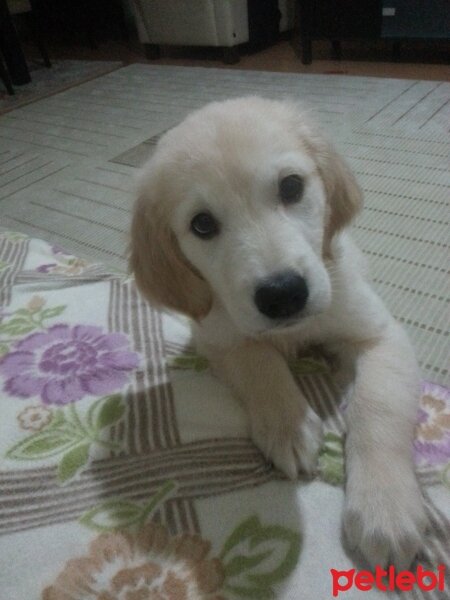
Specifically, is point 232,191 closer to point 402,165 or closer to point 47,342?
point 47,342

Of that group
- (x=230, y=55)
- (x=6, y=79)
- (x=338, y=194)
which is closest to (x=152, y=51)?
(x=230, y=55)

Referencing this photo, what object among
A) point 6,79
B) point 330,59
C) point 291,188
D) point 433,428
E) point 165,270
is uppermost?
point 291,188

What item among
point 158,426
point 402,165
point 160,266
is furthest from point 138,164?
point 158,426

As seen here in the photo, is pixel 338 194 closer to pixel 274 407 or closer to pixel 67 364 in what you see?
pixel 274 407

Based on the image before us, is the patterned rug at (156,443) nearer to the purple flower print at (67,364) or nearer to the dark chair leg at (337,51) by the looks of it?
the purple flower print at (67,364)

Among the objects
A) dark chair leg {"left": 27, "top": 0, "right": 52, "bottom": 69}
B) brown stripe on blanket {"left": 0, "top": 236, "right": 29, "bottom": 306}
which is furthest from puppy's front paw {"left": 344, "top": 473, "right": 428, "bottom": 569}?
dark chair leg {"left": 27, "top": 0, "right": 52, "bottom": 69}

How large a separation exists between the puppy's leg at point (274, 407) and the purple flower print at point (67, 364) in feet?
0.85

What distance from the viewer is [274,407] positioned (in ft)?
2.93

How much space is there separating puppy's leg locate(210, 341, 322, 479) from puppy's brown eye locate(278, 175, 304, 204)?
0.29 metres

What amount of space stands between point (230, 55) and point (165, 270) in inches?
142

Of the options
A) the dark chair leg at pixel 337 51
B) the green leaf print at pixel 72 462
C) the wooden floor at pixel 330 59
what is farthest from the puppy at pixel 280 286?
the dark chair leg at pixel 337 51

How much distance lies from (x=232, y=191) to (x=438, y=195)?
125cm

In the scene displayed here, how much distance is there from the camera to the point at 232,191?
0.87m

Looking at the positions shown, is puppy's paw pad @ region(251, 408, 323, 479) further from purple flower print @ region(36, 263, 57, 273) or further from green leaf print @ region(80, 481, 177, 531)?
purple flower print @ region(36, 263, 57, 273)
